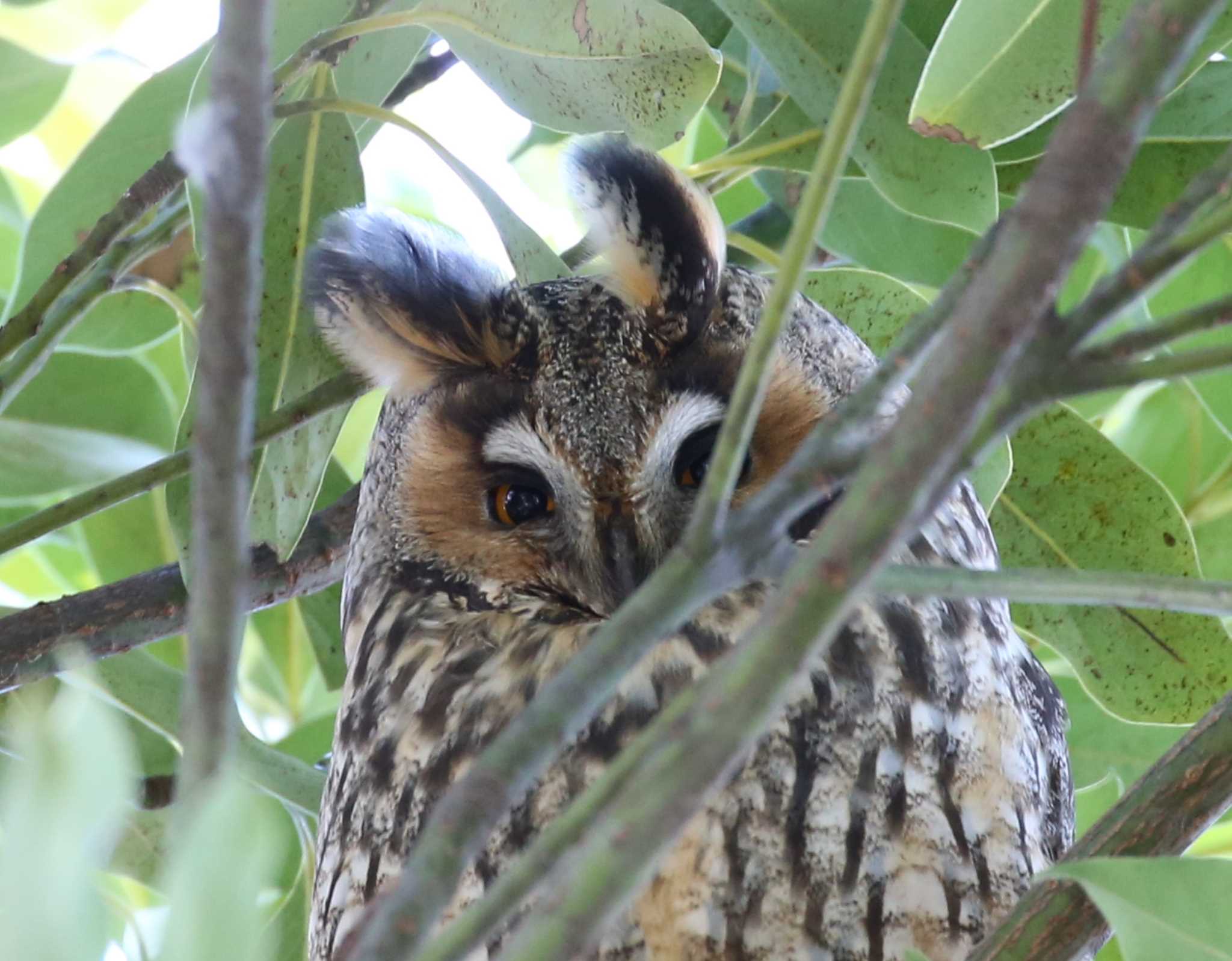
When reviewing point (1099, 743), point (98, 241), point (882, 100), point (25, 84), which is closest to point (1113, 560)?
point (1099, 743)

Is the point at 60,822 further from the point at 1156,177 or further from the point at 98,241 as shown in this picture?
the point at 1156,177

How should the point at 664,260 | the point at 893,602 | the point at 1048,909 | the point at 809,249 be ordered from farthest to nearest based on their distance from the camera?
the point at 664,260 < the point at 893,602 < the point at 1048,909 < the point at 809,249

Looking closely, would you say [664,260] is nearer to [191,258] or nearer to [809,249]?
[191,258]

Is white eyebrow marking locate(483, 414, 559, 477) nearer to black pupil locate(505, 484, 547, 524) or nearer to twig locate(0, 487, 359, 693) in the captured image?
black pupil locate(505, 484, 547, 524)

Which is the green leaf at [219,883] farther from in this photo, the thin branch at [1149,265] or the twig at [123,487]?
the twig at [123,487]

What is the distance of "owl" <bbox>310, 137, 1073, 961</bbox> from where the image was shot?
1249 mm

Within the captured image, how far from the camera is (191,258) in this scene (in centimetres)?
166

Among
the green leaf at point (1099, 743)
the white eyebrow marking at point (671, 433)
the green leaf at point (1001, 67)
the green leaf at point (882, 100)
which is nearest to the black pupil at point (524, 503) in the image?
the white eyebrow marking at point (671, 433)

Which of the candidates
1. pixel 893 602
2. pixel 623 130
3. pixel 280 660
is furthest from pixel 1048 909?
pixel 280 660

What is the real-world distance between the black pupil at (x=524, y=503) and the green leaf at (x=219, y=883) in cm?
114

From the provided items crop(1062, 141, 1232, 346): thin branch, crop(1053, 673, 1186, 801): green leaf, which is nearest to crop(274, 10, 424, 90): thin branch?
crop(1062, 141, 1232, 346): thin branch

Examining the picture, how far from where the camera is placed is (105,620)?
4.69ft

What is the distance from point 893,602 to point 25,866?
1.09 metres

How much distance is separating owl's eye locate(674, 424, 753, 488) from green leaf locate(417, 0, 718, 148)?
366 mm
